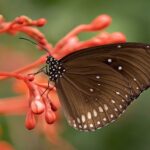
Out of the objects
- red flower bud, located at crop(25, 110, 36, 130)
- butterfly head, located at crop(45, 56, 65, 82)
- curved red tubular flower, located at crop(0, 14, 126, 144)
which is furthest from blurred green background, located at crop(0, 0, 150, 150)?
red flower bud, located at crop(25, 110, 36, 130)

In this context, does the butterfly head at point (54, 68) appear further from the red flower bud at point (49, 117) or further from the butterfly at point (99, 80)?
the red flower bud at point (49, 117)

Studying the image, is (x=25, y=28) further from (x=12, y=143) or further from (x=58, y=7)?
(x=58, y=7)

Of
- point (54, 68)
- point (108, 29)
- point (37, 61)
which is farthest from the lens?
point (108, 29)

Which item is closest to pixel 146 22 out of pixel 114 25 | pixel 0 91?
pixel 114 25

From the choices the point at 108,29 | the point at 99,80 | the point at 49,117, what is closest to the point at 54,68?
the point at 99,80

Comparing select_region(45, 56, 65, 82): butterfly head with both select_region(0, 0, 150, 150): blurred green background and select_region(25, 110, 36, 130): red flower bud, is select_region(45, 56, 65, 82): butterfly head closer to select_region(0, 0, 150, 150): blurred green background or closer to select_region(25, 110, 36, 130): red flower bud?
select_region(25, 110, 36, 130): red flower bud

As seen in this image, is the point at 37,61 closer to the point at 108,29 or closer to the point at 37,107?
the point at 37,107

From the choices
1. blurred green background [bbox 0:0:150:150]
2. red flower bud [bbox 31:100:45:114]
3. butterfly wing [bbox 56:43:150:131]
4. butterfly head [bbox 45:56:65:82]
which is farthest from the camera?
blurred green background [bbox 0:0:150:150]

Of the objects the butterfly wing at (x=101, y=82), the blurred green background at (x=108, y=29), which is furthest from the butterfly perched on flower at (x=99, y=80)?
the blurred green background at (x=108, y=29)
